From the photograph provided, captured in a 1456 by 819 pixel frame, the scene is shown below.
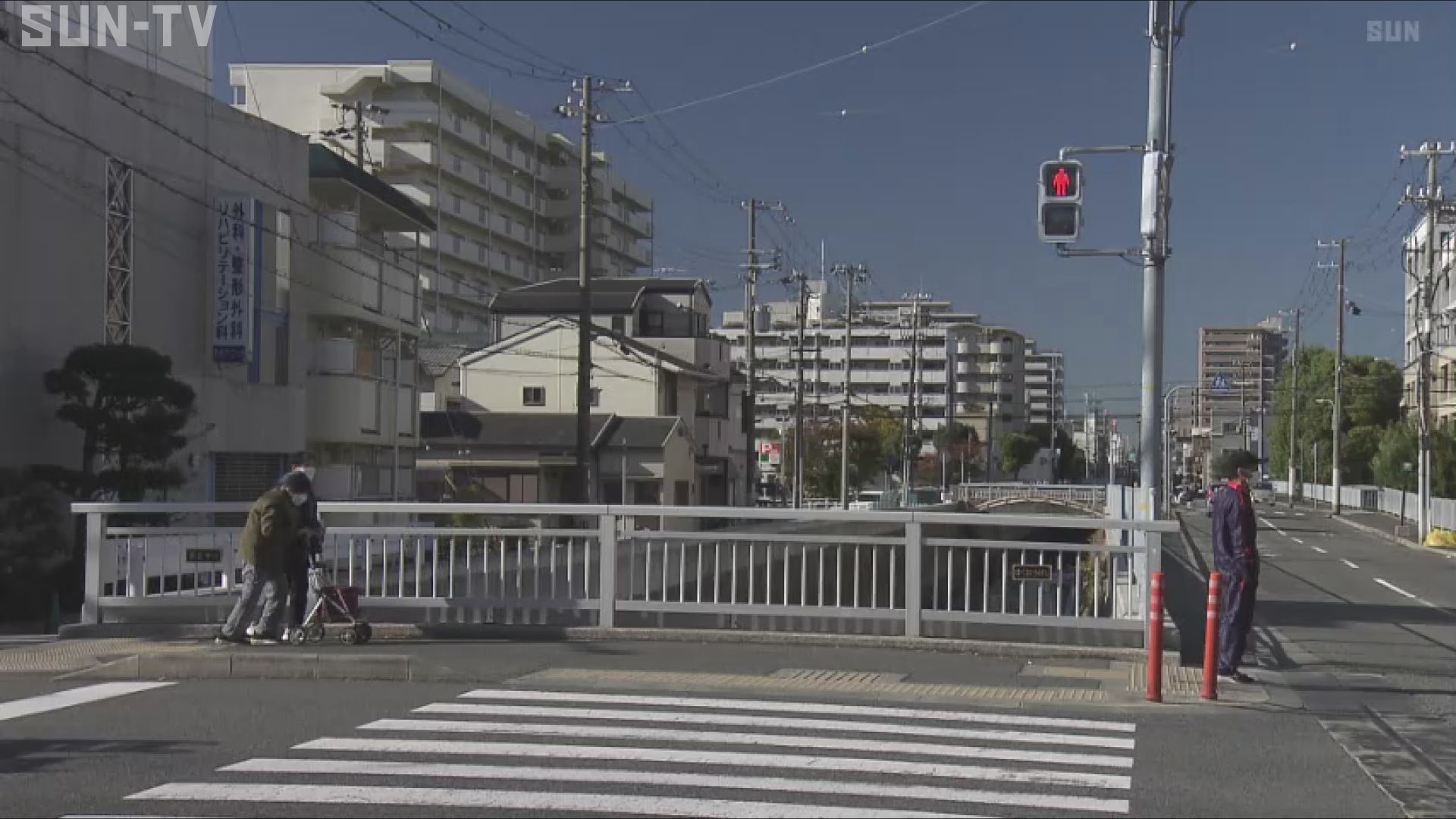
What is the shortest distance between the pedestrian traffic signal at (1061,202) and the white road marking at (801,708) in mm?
7259

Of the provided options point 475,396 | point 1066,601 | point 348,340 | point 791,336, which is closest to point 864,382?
point 791,336

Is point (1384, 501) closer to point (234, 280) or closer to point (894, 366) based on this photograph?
point (234, 280)

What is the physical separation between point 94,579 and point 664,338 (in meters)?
49.0

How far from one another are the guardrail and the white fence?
4352 cm

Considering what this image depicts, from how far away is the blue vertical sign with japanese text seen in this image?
99.0 feet

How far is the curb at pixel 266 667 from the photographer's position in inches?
479

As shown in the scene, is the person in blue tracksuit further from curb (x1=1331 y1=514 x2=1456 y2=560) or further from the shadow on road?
curb (x1=1331 y1=514 x2=1456 y2=560)

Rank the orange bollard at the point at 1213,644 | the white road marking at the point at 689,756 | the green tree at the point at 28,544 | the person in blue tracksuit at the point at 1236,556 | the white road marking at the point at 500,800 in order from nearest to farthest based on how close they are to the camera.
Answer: the white road marking at the point at 500,800
the white road marking at the point at 689,756
the orange bollard at the point at 1213,644
the person in blue tracksuit at the point at 1236,556
the green tree at the point at 28,544

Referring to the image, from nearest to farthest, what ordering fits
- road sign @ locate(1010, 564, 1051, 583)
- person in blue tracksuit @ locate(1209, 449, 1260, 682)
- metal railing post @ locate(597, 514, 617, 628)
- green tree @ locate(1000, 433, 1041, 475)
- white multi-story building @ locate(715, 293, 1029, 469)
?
person in blue tracksuit @ locate(1209, 449, 1260, 682) → road sign @ locate(1010, 564, 1051, 583) → metal railing post @ locate(597, 514, 617, 628) → green tree @ locate(1000, 433, 1041, 475) → white multi-story building @ locate(715, 293, 1029, 469)

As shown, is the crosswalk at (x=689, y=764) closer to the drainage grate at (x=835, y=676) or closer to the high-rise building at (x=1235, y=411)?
the drainage grate at (x=835, y=676)

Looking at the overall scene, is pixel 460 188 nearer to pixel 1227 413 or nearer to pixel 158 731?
pixel 158 731

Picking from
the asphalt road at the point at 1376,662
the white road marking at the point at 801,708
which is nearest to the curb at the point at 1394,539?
the asphalt road at the point at 1376,662

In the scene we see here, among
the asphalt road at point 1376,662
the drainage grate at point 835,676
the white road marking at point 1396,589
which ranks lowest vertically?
the white road marking at point 1396,589

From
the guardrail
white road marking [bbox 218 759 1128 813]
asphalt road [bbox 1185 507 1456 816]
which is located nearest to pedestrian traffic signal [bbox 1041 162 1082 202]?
the guardrail
